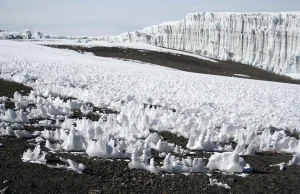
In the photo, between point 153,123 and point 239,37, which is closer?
point 153,123

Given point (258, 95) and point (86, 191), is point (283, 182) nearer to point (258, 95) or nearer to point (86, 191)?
point (86, 191)

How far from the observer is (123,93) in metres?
15.2

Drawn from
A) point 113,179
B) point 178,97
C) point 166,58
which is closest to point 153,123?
point 113,179

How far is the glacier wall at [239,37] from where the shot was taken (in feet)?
190

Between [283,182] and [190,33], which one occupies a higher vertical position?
[190,33]

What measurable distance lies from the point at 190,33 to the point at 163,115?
62647 mm

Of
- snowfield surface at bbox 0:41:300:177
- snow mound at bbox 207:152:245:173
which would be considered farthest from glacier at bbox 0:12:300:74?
snow mound at bbox 207:152:245:173

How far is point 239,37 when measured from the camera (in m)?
64.4

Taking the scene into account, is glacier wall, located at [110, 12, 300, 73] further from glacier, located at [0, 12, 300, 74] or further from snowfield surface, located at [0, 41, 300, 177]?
snowfield surface, located at [0, 41, 300, 177]

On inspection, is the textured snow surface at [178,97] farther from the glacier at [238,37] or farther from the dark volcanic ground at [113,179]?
the glacier at [238,37]

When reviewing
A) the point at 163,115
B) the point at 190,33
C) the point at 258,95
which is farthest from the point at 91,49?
the point at 163,115

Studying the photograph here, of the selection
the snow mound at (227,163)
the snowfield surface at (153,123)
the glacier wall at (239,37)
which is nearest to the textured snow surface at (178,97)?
the snowfield surface at (153,123)

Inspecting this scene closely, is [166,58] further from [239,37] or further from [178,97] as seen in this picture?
[178,97]

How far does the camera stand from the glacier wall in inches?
2279
